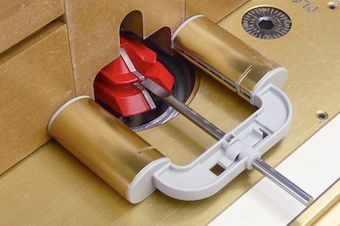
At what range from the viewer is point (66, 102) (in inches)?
30.6

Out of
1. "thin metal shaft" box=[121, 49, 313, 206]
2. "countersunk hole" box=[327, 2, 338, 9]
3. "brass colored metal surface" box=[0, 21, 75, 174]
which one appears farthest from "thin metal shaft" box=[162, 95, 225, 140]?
"countersunk hole" box=[327, 2, 338, 9]

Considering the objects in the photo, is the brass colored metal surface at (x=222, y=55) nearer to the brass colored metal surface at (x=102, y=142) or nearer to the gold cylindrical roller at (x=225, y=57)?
the gold cylindrical roller at (x=225, y=57)

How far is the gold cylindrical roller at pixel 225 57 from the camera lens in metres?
0.80

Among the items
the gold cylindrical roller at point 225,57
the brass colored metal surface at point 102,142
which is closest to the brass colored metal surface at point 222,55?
the gold cylindrical roller at point 225,57

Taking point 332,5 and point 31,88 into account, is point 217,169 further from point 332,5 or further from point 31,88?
point 332,5

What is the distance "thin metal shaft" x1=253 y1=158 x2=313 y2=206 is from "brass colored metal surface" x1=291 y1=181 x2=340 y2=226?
1cm

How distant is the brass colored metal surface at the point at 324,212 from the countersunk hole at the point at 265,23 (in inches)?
10.0

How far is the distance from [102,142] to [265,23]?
0.29m

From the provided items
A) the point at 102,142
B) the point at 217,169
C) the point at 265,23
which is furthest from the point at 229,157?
the point at 265,23

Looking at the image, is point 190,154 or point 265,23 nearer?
point 190,154

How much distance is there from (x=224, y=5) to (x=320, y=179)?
0.86ft

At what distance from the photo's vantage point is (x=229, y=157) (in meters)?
0.74

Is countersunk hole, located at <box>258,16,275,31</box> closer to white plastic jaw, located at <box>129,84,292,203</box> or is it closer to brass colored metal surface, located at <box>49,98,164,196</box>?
white plastic jaw, located at <box>129,84,292,203</box>

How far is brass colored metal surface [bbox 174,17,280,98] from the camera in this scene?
80 centimetres
